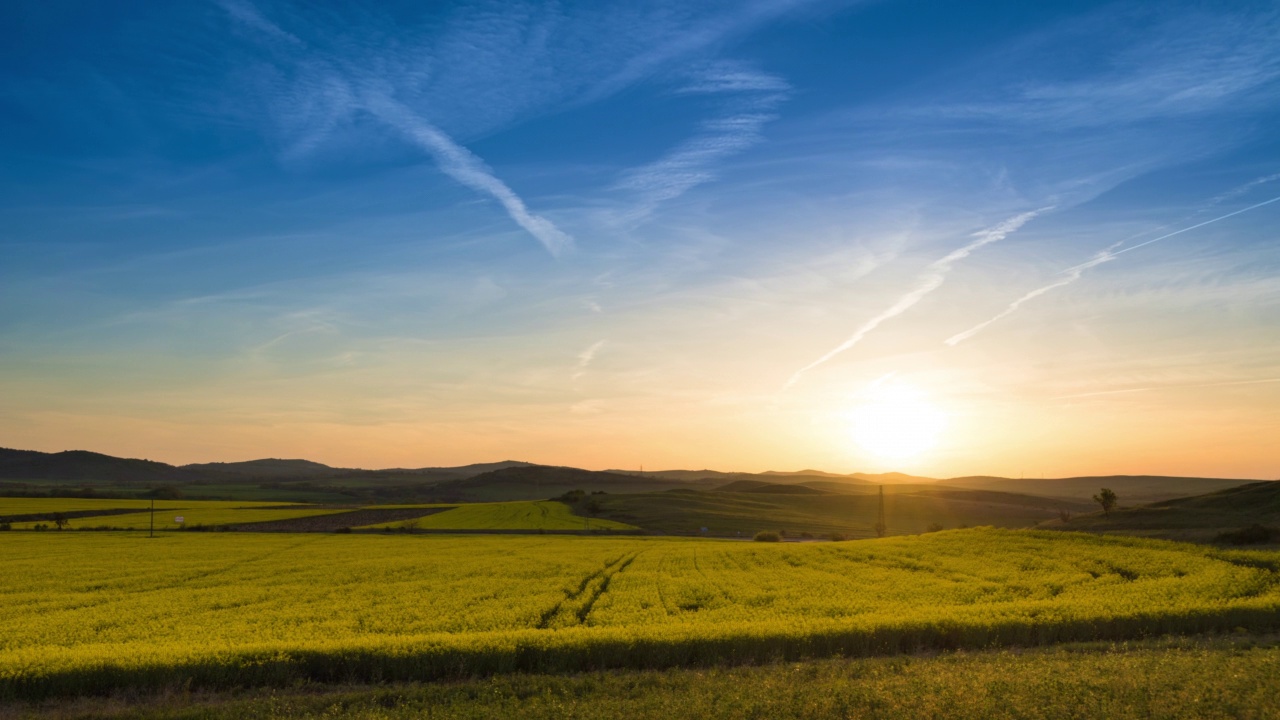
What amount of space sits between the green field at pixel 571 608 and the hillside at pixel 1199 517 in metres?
22.3

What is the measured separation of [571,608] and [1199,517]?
231ft

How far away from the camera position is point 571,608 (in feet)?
93.4

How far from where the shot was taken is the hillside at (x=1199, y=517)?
62.7 metres

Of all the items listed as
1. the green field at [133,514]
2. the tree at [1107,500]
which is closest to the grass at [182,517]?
the green field at [133,514]

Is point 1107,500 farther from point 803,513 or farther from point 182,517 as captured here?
point 182,517

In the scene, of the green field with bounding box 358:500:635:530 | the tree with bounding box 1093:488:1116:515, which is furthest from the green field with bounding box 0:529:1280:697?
the green field with bounding box 358:500:635:530

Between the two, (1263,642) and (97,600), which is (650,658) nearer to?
(1263,642)

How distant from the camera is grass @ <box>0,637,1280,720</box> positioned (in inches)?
560

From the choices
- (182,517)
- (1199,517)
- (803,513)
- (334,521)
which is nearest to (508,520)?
(334,521)

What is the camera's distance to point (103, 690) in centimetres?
1930

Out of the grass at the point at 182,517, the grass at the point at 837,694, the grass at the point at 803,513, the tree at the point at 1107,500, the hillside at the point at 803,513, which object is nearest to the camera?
the grass at the point at 837,694

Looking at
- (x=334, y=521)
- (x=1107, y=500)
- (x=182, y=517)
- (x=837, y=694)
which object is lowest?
(x=334, y=521)

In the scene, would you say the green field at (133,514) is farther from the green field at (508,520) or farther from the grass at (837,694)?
the grass at (837,694)

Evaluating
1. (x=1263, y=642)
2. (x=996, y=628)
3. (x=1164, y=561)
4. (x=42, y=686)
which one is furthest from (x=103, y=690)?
(x=1164, y=561)
